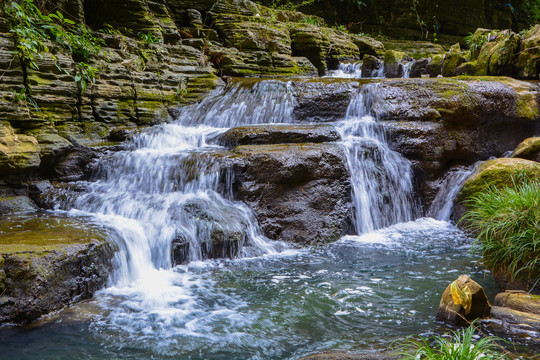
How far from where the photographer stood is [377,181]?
7641mm

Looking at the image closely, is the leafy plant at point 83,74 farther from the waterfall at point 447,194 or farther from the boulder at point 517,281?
the boulder at point 517,281

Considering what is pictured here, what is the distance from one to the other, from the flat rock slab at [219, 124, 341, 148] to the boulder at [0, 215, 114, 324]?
328 centimetres

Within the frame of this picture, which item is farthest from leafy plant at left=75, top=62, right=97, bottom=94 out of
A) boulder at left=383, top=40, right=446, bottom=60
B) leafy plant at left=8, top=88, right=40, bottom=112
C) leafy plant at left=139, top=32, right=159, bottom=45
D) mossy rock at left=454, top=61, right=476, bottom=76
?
boulder at left=383, top=40, right=446, bottom=60

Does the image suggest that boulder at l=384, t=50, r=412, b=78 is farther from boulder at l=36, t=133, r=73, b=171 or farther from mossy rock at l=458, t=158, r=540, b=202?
boulder at l=36, t=133, r=73, b=171

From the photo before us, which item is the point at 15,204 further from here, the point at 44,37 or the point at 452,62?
the point at 452,62

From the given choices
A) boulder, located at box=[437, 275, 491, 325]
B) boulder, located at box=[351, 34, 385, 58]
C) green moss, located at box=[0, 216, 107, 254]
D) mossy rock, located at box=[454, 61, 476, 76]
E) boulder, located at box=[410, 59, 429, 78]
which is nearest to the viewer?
boulder, located at box=[437, 275, 491, 325]

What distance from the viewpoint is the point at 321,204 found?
691 cm

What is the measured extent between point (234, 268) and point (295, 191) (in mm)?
2069

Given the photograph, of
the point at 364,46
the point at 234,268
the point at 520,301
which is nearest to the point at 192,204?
the point at 234,268

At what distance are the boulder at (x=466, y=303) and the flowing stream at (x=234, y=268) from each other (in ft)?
0.86

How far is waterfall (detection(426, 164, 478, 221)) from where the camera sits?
7758 millimetres

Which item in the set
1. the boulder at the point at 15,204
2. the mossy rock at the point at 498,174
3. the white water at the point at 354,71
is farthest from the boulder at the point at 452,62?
the boulder at the point at 15,204

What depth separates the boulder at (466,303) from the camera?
3.47 metres

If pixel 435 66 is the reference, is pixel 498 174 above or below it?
below
